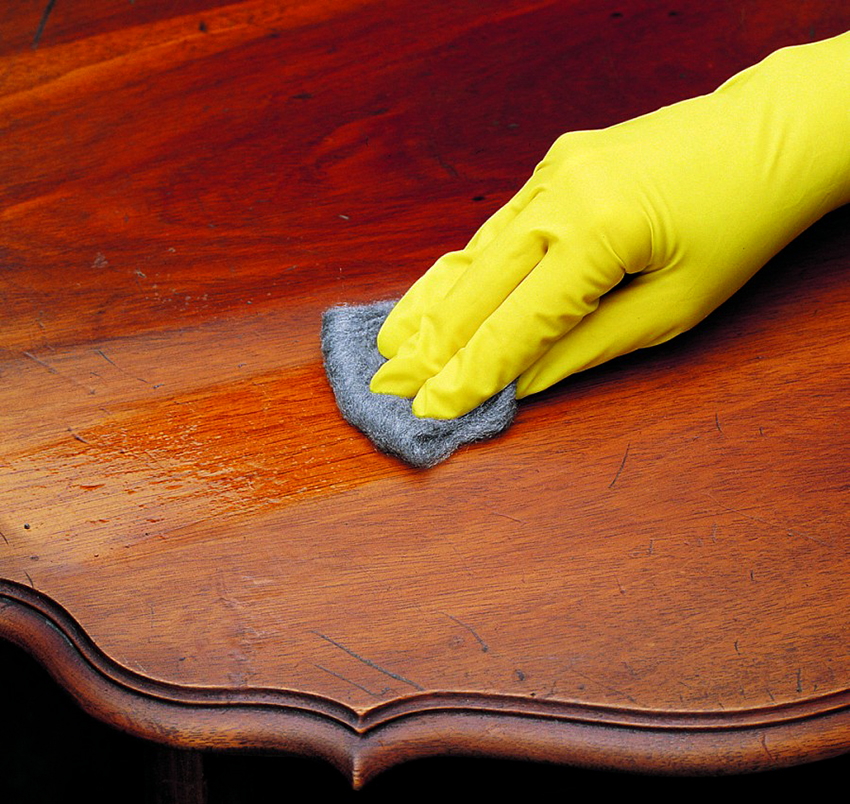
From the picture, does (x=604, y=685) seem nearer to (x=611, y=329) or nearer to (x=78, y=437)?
(x=611, y=329)

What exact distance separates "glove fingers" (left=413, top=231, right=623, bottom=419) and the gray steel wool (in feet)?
0.04

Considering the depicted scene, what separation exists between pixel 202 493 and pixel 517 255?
0.34 meters

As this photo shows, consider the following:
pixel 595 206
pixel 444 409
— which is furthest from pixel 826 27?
pixel 444 409

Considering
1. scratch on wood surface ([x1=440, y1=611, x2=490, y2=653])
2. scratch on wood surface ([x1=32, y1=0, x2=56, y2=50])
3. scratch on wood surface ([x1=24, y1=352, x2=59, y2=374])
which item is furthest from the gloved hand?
scratch on wood surface ([x1=32, y1=0, x2=56, y2=50])

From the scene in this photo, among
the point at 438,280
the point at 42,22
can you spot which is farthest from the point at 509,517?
the point at 42,22

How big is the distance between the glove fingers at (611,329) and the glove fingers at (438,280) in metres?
0.11

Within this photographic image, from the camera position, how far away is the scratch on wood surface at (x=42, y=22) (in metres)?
1.12

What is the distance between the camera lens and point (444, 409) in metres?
0.74

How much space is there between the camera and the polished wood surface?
2.04 ft

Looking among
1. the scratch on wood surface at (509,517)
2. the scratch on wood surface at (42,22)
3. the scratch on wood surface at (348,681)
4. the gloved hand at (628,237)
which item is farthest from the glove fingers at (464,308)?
the scratch on wood surface at (42,22)

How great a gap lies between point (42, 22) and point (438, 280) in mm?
729

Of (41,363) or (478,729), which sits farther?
(41,363)

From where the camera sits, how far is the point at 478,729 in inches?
24.0

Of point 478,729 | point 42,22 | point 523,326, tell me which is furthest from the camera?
point 42,22
